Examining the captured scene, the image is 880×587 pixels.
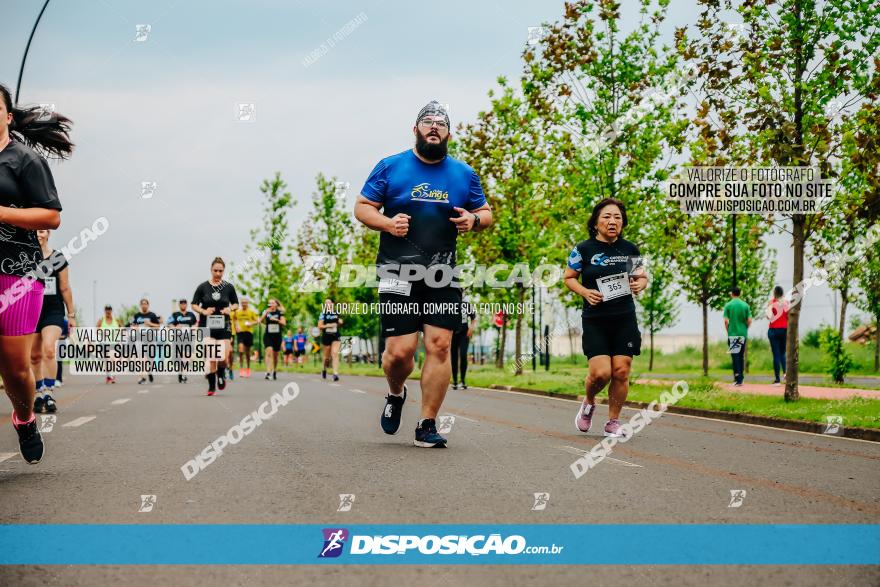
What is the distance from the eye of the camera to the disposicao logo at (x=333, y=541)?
390cm

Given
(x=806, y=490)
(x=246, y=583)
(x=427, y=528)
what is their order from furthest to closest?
(x=806, y=490), (x=427, y=528), (x=246, y=583)

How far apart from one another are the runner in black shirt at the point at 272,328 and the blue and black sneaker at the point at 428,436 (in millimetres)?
16815

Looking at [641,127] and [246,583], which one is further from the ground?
[641,127]

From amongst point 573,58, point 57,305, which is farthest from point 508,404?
point 573,58

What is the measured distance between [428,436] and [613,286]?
99.1 inches

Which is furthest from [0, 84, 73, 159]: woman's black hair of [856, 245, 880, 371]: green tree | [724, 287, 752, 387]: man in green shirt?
[856, 245, 880, 371]: green tree

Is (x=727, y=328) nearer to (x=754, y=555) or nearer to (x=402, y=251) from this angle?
(x=402, y=251)

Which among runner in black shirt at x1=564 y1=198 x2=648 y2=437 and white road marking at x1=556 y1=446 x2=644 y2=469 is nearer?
white road marking at x1=556 y1=446 x2=644 y2=469

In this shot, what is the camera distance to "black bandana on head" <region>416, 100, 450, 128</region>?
750 centimetres

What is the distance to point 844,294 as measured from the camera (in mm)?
33500

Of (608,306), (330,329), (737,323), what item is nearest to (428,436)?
(608,306)

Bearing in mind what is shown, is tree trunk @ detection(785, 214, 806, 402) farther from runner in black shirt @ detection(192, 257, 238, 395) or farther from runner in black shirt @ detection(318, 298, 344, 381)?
runner in black shirt @ detection(318, 298, 344, 381)

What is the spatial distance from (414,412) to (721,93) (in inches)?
259

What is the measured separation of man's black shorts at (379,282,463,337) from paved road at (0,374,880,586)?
94 cm
